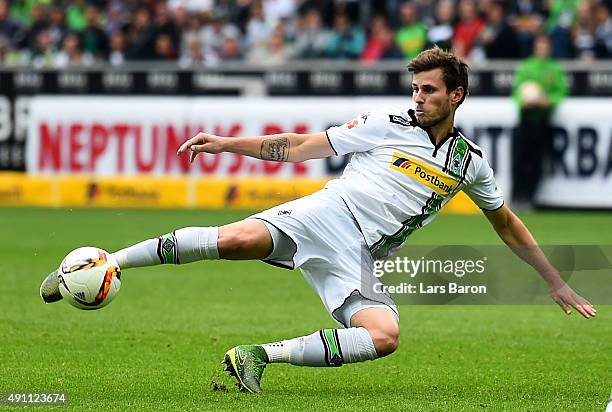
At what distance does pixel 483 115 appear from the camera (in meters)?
18.1

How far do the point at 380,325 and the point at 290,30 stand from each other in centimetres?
1535

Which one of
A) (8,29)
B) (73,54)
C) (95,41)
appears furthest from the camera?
(8,29)

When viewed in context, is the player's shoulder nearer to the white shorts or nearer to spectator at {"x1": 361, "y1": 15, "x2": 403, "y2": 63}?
the white shorts

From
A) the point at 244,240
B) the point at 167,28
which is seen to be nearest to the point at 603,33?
the point at 167,28

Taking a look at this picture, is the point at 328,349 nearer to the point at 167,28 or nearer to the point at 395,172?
the point at 395,172

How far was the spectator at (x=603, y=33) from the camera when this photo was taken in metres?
19.1

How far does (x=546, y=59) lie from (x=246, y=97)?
4344 millimetres

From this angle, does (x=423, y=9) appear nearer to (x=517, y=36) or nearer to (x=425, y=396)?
(x=517, y=36)

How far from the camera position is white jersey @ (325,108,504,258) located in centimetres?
707

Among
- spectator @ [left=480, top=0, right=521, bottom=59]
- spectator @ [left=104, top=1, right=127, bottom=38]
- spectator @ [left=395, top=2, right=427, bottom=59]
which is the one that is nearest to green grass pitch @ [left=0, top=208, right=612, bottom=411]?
spectator @ [left=480, top=0, right=521, bottom=59]

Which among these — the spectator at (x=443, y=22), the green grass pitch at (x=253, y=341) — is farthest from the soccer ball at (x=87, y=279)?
the spectator at (x=443, y=22)

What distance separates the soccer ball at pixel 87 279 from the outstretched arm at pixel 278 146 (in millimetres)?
716

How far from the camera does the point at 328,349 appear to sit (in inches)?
271

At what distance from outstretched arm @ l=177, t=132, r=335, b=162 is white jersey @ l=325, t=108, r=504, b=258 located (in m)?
0.08
